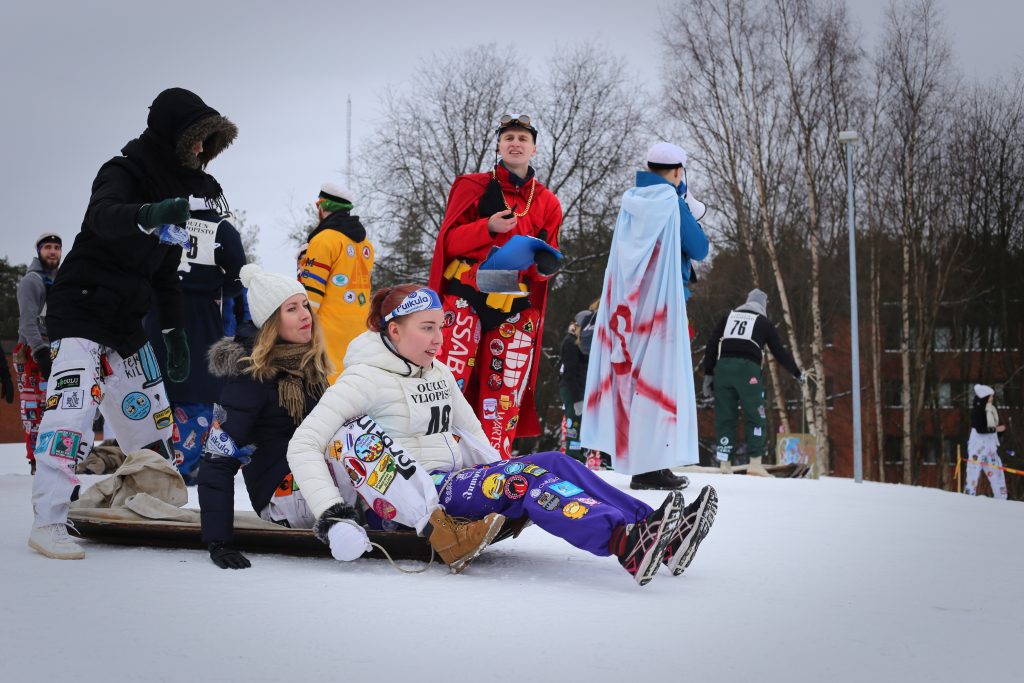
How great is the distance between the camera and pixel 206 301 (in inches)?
260

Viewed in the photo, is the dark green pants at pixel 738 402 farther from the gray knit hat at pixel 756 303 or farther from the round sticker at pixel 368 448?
the round sticker at pixel 368 448

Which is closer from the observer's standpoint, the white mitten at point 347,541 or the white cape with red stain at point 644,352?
the white mitten at point 347,541

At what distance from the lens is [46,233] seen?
7.70 meters

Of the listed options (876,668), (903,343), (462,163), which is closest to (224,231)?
(876,668)

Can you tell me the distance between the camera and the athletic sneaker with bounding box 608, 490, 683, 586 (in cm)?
325

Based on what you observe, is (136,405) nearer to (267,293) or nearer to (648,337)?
(267,293)

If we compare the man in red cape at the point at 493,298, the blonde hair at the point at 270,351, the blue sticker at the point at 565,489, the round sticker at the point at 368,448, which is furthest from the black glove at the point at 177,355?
the blue sticker at the point at 565,489

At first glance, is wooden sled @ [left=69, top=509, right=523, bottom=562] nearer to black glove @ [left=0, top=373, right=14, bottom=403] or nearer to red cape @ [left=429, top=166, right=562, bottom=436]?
red cape @ [left=429, top=166, right=562, bottom=436]

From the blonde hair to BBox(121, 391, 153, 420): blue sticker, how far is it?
73 centimetres

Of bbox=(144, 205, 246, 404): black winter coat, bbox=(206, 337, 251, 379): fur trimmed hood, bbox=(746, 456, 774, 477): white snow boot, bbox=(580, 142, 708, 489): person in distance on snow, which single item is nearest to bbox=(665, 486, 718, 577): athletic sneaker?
bbox=(206, 337, 251, 379): fur trimmed hood

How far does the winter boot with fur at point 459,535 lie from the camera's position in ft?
11.3

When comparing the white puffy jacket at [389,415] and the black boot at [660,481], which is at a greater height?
the white puffy jacket at [389,415]

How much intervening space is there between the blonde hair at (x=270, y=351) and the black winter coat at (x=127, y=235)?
59 cm

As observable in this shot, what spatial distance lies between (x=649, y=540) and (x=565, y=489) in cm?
36
